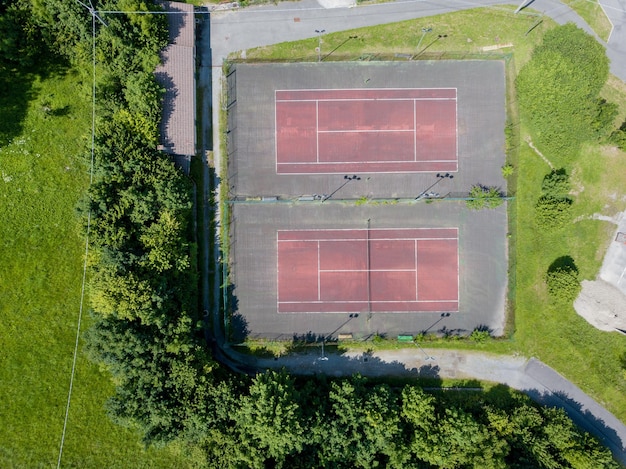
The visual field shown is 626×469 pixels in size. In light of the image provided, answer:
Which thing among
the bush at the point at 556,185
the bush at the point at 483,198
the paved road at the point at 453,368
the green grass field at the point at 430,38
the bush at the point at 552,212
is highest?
the green grass field at the point at 430,38

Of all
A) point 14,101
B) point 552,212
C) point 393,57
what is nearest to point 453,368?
point 552,212

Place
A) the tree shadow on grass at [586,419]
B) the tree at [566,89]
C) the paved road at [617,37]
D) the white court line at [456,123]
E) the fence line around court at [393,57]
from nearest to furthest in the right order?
the tree at [566,89] → the tree shadow on grass at [586,419] → the white court line at [456,123] → the fence line around court at [393,57] → the paved road at [617,37]

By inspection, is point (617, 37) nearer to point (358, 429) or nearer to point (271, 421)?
point (358, 429)

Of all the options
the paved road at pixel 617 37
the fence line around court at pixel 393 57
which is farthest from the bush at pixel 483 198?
the paved road at pixel 617 37

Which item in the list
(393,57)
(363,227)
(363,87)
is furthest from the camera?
(393,57)

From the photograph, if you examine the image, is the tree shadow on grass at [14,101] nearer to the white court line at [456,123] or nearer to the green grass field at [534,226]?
the green grass field at [534,226]

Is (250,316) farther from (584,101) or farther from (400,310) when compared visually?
(584,101)

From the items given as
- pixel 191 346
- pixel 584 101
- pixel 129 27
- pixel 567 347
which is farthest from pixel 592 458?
pixel 129 27
